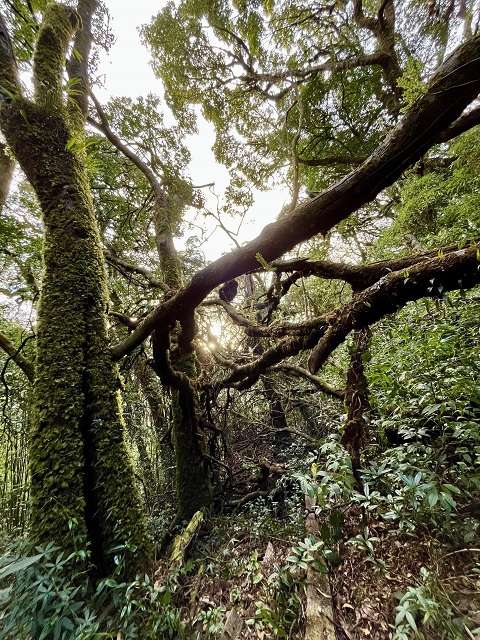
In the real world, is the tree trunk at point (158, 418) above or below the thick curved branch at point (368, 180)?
below

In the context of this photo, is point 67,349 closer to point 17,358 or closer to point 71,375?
point 71,375

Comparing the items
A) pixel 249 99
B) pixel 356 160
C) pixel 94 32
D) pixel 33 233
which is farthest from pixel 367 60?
pixel 33 233

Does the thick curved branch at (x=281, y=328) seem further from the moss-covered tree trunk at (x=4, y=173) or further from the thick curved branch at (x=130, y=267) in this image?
the moss-covered tree trunk at (x=4, y=173)

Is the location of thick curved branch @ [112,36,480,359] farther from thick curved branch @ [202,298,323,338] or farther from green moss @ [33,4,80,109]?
green moss @ [33,4,80,109]

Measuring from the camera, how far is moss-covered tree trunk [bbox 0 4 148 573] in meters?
2.00

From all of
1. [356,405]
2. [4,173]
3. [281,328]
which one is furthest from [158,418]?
[4,173]

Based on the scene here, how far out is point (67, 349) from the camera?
93.6 inches

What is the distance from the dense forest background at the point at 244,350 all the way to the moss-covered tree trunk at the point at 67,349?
0.02m

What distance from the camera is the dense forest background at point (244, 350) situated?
1617 millimetres

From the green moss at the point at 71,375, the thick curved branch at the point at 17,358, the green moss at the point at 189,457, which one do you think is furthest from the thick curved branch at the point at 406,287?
the thick curved branch at the point at 17,358

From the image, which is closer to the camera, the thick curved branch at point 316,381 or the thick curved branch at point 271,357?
the thick curved branch at point 271,357

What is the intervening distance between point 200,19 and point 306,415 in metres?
8.38

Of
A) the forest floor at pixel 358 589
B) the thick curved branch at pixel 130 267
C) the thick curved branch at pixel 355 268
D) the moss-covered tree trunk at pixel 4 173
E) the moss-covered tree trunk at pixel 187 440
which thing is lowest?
the forest floor at pixel 358 589

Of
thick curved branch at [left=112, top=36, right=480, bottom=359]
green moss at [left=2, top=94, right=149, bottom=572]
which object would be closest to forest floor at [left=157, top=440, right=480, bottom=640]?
green moss at [left=2, top=94, right=149, bottom=572]
